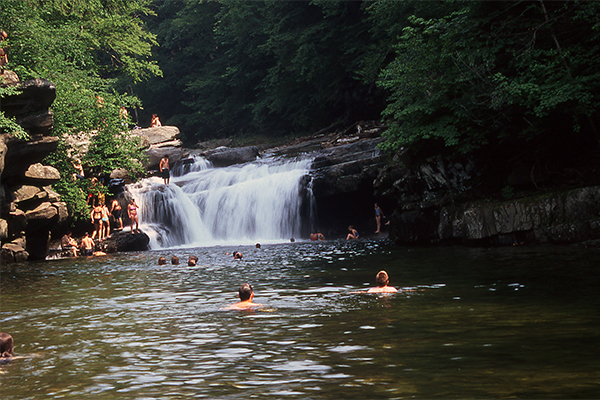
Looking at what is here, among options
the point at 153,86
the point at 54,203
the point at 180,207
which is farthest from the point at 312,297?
the point at 153,86

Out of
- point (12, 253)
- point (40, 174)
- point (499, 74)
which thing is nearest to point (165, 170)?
point (40, 174)

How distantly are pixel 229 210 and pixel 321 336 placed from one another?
28024 millimetres

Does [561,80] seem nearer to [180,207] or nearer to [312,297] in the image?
[312,297]

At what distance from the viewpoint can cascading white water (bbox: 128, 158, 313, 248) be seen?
34125 millimetres

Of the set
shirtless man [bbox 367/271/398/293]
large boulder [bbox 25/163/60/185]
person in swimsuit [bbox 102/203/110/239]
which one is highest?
large boulder [bbox 25/163/60/185]

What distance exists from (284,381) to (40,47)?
84.2 ft

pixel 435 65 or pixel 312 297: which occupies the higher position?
pixel 435 65

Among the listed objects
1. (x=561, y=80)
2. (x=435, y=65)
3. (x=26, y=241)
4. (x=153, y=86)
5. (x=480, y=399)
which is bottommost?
(x=480, y=399)

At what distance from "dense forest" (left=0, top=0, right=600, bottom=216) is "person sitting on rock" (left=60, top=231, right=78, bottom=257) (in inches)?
101

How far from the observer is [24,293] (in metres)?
14.4

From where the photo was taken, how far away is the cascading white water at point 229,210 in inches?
1344

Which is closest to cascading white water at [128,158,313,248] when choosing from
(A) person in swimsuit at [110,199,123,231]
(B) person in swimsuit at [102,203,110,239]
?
(A) person in swimsuit at [110,199,123,231]

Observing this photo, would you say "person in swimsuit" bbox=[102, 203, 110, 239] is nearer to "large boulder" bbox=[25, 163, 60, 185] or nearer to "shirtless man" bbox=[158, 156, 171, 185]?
"large boulder" bbox=[25, 163, 60, 185]

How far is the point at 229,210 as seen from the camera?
3559cm
